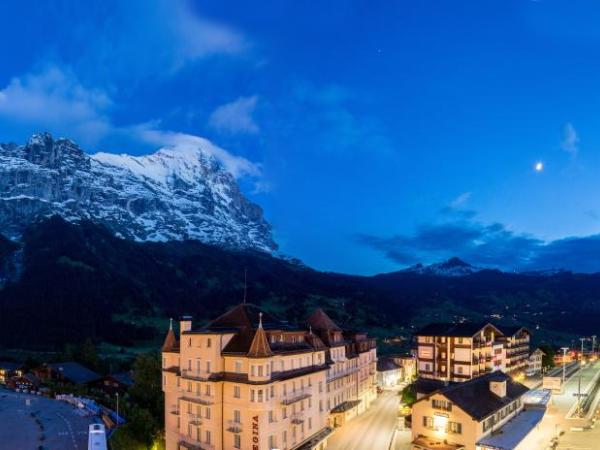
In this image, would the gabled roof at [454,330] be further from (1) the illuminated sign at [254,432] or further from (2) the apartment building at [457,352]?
(1) the illuminated sign at [254,432]

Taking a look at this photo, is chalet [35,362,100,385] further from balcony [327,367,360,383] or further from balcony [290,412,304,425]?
balcony [290,412,304,425]

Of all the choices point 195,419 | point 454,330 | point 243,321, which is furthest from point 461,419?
point 454,330

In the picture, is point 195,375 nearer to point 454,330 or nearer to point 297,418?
point 297,418

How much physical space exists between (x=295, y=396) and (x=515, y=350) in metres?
71.8

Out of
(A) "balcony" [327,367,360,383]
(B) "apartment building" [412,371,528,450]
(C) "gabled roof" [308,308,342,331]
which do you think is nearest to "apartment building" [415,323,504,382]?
(A) "balcony" [327,367,360,383]

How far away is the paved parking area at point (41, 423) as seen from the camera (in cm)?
7556

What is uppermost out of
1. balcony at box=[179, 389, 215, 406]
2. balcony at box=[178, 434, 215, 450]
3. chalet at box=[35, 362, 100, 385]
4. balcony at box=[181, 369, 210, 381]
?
balcony at box=[181, 369, 210, 381]

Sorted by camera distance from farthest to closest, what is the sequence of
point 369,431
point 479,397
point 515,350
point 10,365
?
point 10,365
point 515,350
point 369,431
point 479,397

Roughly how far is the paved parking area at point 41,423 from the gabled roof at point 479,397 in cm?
5396

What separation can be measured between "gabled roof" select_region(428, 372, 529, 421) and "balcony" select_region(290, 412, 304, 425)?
1676 cm

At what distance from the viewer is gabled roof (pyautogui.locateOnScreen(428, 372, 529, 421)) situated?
57.5 meters

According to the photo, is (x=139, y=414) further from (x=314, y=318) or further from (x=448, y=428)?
(x=448, y=428)

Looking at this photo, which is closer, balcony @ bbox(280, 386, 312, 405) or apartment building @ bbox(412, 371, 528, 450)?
apartment building @ bbox(412, 371, 528, 450)

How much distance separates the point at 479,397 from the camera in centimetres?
6184
